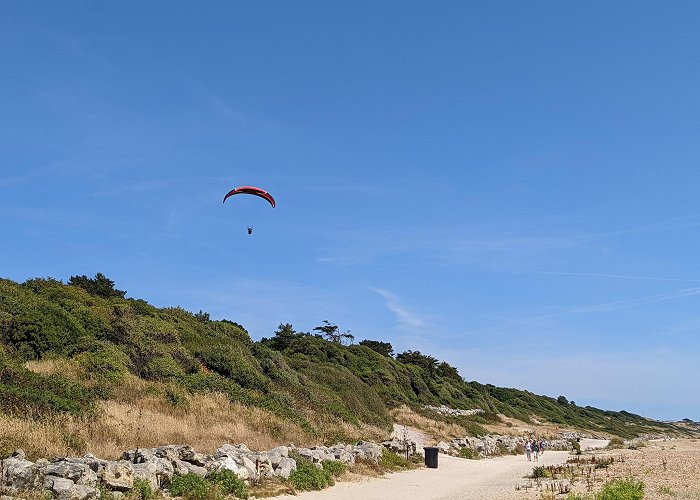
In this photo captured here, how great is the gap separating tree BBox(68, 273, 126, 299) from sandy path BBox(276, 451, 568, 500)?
26.7m

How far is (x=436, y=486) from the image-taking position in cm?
2088

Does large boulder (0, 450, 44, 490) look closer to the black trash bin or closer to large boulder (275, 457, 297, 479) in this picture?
large boulder (275, 457, 297, 479)

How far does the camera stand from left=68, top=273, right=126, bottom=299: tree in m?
41.8

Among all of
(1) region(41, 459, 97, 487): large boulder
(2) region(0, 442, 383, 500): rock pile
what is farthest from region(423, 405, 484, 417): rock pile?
(1) region(41, 459, 97, 487): large boulder

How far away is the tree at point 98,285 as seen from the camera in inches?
1646

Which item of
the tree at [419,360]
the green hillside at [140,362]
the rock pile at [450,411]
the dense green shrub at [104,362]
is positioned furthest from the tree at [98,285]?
the tree at [419,360]

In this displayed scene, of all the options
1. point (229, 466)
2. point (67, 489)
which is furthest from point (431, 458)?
point (67, 489)

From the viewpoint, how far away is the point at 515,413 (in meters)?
80.9

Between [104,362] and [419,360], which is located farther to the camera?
[419,360]

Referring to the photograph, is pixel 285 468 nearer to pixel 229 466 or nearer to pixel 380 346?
pixel 229 466

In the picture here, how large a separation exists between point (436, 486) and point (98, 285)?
30.7 meters

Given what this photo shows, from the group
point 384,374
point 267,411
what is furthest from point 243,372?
point 384,374

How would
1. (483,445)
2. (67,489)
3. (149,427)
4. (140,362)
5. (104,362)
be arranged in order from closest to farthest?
(67,489) < (149,427) < (104,362) < (140,362) < (483,445)

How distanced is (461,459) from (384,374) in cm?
2911
